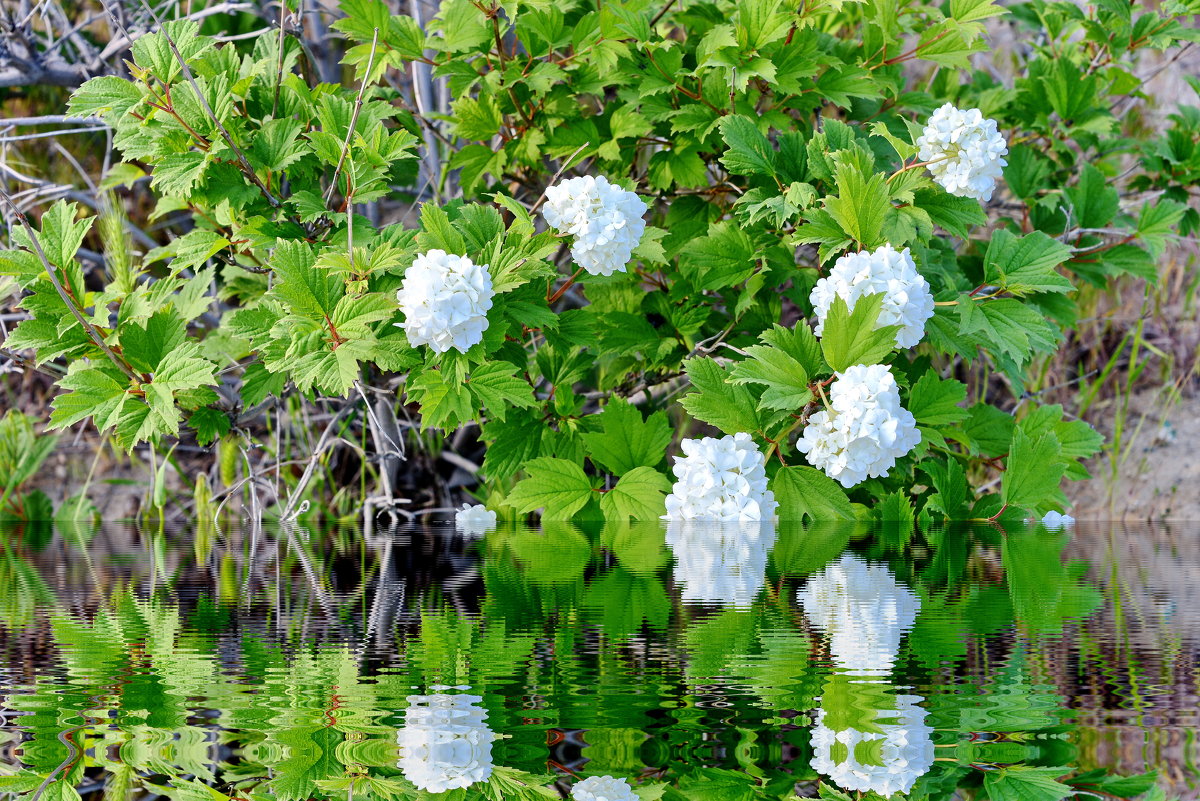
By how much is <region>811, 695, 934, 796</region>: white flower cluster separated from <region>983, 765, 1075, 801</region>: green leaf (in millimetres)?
48

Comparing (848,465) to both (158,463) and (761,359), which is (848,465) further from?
(158,463)

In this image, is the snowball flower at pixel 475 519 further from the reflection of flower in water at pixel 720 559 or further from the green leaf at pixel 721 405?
the green leaf at pixel 721 405

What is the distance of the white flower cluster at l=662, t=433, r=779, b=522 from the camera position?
2.06 meters

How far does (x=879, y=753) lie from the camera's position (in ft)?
2.34

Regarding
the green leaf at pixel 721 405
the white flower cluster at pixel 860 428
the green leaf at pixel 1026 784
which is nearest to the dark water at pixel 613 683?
the green leaf at pixel 1026 784

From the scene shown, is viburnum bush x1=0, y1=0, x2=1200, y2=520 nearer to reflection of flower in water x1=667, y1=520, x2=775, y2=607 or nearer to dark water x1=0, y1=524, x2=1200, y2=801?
reflection of flower in water x1=667, y1=520, x2=775, y2=607

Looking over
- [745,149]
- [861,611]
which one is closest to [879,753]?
[861,611]

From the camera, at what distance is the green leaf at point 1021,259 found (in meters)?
2.21

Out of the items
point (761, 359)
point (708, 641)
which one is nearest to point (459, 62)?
point (761, 359)

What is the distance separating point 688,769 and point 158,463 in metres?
3.64

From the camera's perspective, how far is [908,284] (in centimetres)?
199

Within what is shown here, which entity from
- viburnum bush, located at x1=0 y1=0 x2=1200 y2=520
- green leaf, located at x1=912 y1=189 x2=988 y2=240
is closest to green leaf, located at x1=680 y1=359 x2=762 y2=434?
viburnum bush, located at x1=0 y1=0 x2=1200 y2=520

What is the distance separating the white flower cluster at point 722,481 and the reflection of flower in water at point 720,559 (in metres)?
0.03

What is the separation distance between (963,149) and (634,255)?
0.76 meters
